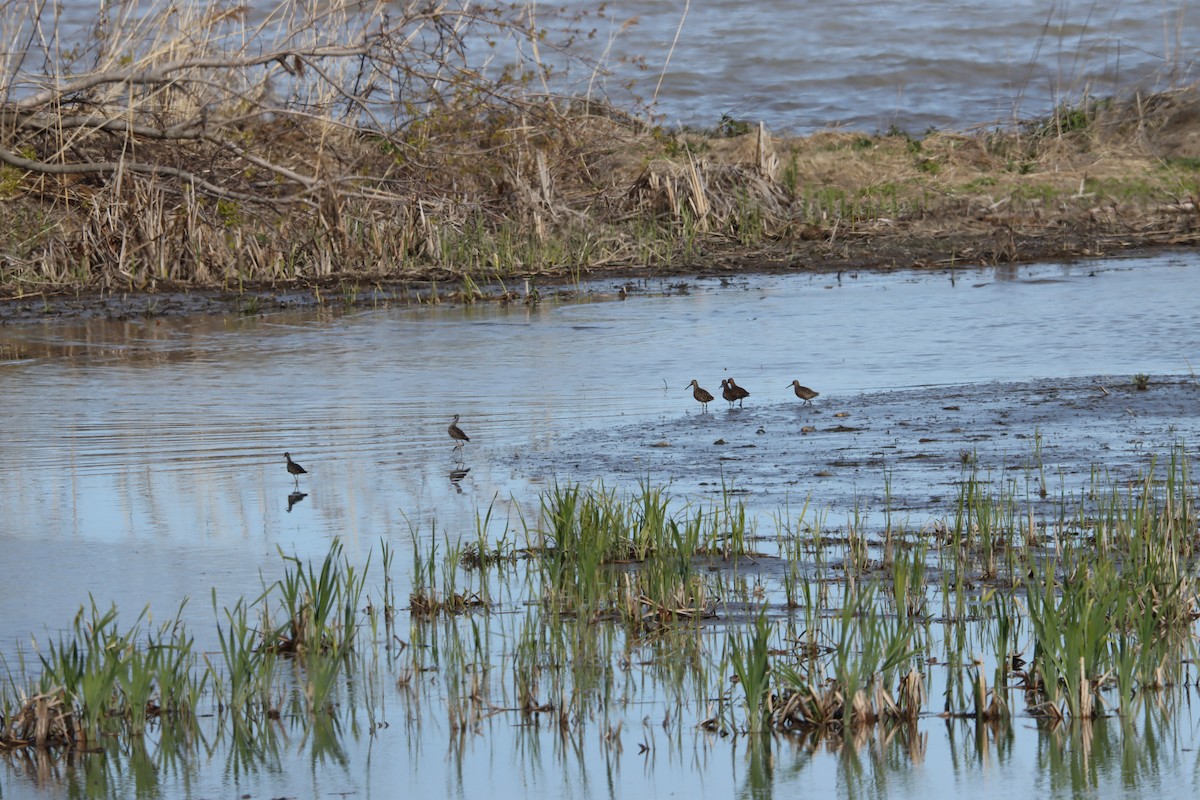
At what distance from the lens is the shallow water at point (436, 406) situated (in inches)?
225

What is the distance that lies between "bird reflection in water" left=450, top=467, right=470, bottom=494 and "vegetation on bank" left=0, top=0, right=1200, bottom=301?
703cm

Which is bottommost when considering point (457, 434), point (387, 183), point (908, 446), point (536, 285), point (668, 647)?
point (668, 647)

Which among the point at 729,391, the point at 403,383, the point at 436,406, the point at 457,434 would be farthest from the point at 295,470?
the point at 403,383

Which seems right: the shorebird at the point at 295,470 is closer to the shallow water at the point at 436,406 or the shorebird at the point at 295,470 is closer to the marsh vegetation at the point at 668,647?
the shallow water at the point at 436,406

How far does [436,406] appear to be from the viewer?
10.0 m

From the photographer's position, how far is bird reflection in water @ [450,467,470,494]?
7617mm

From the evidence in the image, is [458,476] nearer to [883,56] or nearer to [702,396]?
[702,396]

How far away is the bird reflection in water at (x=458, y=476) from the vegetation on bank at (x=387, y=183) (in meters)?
7.03

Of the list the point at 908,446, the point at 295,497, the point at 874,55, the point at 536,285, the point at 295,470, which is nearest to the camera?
the point at 295,497

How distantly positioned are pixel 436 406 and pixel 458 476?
2217mm

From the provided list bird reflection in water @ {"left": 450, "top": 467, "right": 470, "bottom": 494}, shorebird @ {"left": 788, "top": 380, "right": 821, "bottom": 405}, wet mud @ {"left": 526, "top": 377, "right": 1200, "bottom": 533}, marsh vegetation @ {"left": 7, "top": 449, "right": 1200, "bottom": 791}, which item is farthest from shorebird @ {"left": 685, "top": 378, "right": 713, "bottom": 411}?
marsh vegetation @ {"left": 7, "top": 449, "right": 1200, "bottom": 791}

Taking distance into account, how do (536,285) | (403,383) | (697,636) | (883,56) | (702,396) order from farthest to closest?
(883,56)
(536,285)
(403,383)
(702,396)
(697,636)

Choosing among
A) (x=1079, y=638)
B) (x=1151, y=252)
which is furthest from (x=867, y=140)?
(x=1079, y=638)

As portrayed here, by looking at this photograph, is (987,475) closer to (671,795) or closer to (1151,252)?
(671,795)
